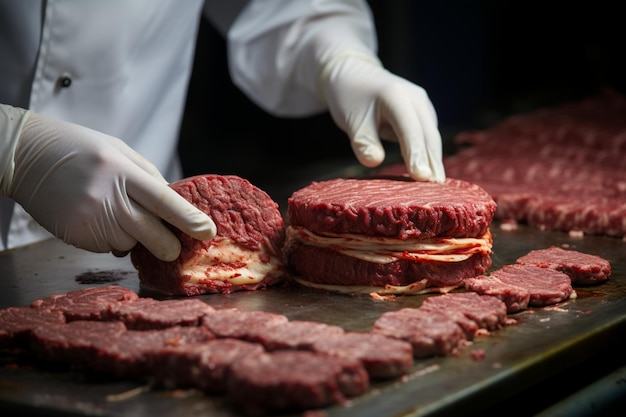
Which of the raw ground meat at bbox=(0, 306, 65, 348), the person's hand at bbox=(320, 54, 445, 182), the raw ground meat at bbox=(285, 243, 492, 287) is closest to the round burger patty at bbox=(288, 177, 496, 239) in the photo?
the raw ground meat at bbox=(285, 243, 492, 287)

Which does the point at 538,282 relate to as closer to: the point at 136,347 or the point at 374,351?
the point at 374,351

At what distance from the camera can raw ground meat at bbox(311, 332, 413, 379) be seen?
105 inches

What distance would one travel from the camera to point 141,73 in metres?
5.00

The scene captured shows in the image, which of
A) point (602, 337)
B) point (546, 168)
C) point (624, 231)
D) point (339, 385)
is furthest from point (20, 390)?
point (546, 168)

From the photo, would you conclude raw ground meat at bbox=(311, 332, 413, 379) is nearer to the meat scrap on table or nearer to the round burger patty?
the meat scrap on table

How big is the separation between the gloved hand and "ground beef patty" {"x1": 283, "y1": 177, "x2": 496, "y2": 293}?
448 mm

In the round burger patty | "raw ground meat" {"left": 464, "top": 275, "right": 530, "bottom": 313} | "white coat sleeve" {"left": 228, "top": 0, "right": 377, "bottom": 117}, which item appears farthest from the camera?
"white coat sleeve" {"left": 228, "top": 0, "right": 377, "bottom": 117}

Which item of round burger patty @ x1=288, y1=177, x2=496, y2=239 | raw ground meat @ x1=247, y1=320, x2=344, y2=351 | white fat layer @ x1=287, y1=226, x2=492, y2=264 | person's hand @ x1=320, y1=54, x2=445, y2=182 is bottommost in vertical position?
raw ground meat @ x1=247, y1=320, x2=344, y2=351

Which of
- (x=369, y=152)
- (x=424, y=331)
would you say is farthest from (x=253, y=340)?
(x=369, y=152)

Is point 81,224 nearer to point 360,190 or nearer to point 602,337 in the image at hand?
point 360,190

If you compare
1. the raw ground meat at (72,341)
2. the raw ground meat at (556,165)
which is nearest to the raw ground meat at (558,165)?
the raw ground meat at (556,165)

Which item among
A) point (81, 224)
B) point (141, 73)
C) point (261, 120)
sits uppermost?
point (141, 73)

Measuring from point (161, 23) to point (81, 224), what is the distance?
1800 mm

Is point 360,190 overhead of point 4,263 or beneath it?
overhead
